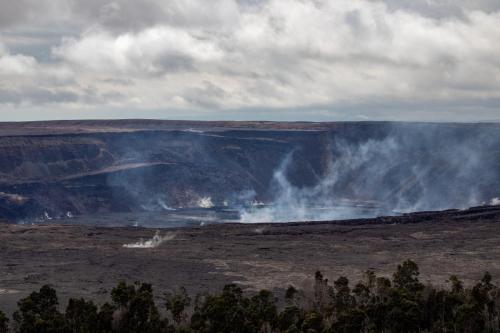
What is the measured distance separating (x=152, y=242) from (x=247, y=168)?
73125 millimetres

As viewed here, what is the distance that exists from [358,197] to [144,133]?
47.4m

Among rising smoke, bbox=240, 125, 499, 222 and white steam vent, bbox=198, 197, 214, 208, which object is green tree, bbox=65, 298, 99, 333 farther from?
white steam vent, bbox=198, 197, 214, 208

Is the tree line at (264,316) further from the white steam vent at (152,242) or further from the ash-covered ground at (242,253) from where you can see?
the white steam vent at (152,242)

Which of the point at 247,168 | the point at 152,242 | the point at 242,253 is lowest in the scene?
the point at 152,242

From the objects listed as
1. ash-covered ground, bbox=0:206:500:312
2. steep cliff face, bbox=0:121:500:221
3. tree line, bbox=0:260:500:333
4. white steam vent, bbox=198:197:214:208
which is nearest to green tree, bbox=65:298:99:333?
tree line, bbox=0:260:500:333

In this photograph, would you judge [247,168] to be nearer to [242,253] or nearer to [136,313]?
[242,253]

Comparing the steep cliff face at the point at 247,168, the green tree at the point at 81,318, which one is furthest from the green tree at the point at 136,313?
the steep cliff face at the point at 247,168

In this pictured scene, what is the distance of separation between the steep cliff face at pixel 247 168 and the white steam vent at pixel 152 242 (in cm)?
3855

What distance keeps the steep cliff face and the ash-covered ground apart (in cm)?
3277

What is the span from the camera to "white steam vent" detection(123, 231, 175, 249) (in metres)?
72.8

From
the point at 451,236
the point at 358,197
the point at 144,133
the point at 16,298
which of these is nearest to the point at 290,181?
the point at 358,197

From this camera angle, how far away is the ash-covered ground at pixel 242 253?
54.3 metres

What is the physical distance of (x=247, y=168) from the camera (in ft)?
485

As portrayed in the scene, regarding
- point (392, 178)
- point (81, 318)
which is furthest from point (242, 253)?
point (392, 178)
